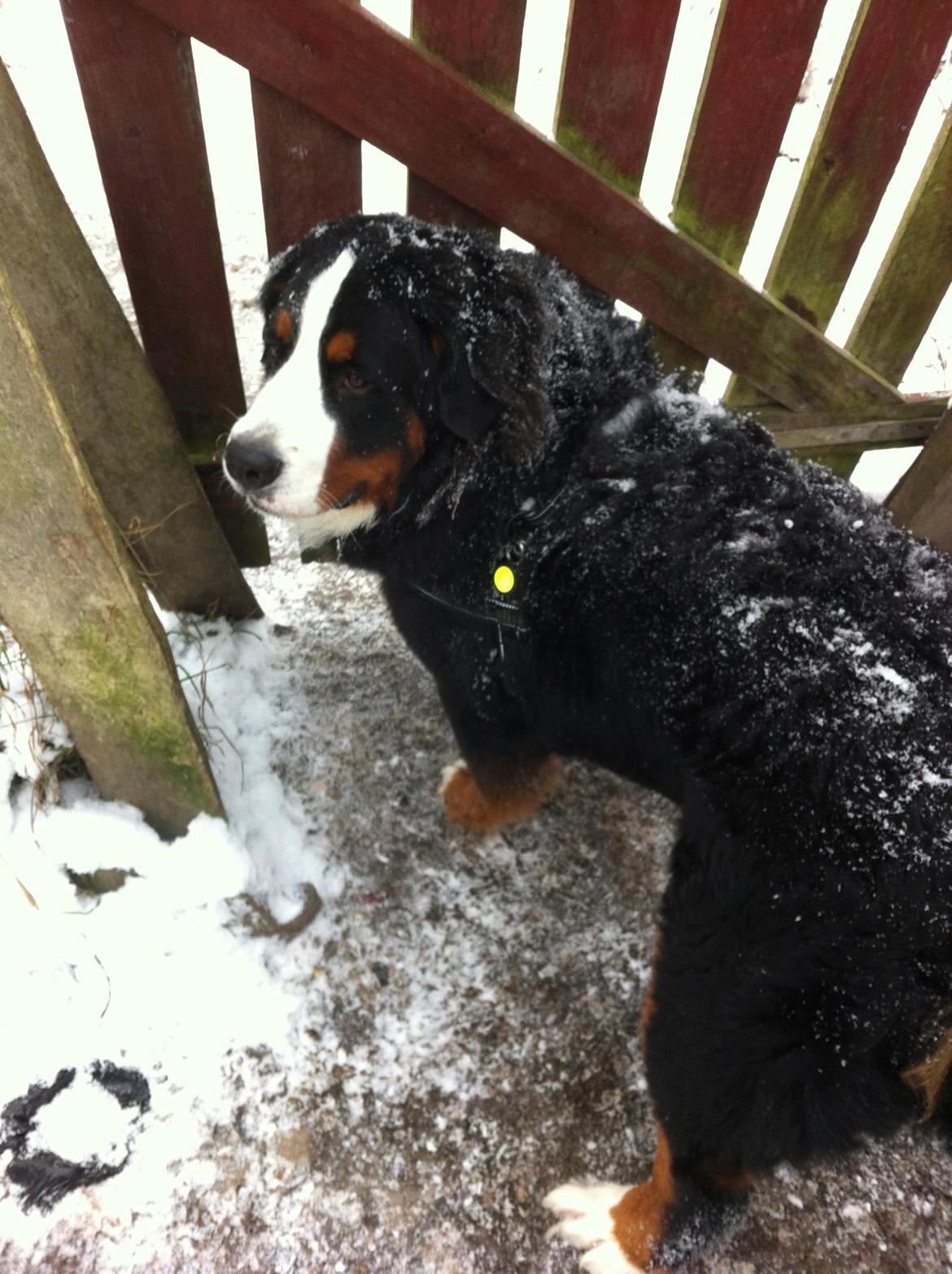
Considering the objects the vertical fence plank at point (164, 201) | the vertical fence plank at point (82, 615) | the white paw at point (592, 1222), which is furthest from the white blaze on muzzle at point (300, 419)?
the white paw at point (592, 1222)

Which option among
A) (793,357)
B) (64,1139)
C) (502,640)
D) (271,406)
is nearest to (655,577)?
(502,640)

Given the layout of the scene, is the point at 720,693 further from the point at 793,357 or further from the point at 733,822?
the point at 793,357

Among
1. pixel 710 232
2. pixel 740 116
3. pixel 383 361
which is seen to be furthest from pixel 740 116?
pixel 383 361

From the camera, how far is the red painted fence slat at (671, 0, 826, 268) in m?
1.94

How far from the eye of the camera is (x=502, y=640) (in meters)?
1.81

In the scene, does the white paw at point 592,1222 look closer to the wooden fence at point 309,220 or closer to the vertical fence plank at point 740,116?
the wooden fence at point 309,220

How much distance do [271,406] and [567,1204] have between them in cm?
173

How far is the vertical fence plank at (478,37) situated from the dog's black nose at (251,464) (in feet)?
3.49

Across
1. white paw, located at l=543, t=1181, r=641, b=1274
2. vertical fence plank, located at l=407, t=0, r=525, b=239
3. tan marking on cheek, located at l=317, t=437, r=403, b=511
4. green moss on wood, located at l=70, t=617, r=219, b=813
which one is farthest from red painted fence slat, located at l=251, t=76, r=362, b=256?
white paw, located at l=543, t=1181, r=641, b=1274

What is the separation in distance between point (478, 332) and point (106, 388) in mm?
980

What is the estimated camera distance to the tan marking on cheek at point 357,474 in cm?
166

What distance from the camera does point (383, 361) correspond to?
1.62 meters

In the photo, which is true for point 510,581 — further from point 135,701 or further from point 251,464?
point 135,701

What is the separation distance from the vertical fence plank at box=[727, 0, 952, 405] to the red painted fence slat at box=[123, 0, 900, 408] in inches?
4.4
